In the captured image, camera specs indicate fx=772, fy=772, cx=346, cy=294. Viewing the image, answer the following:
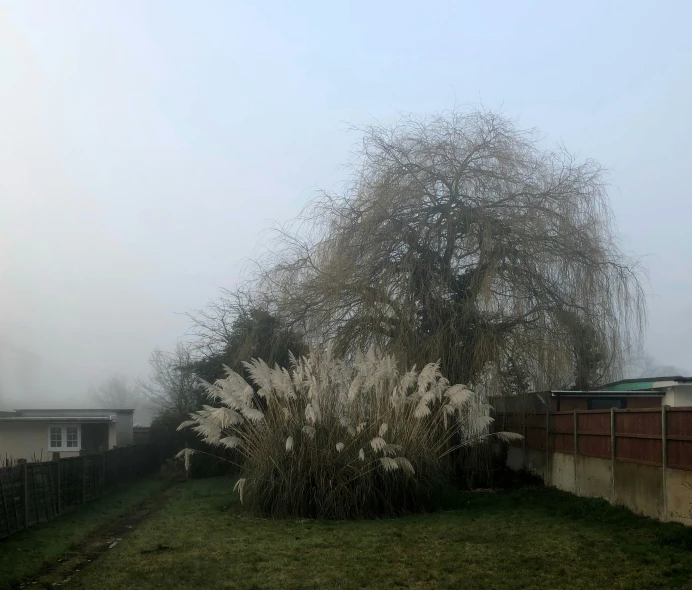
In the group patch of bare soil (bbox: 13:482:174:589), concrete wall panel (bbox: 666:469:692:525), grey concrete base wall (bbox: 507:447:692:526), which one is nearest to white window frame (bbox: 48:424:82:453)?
patch of bare soil (bbox: 13:482:174:589)

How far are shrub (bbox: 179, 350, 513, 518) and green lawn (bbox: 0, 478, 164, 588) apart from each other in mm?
2736

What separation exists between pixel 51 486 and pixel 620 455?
398 inches

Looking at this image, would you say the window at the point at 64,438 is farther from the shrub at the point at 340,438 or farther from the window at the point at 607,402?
the window at the point at 607,402

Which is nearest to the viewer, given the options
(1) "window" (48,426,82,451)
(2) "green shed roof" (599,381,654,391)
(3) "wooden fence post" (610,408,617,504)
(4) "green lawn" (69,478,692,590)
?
(4) "green lawn" (69,478,692,590)

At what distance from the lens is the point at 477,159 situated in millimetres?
18250

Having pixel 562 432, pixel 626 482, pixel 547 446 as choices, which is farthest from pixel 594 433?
pixel 547 446

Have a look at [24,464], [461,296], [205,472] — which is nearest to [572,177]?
[461,296]

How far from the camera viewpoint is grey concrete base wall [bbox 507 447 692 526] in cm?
995

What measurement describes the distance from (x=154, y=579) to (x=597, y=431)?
8.26m

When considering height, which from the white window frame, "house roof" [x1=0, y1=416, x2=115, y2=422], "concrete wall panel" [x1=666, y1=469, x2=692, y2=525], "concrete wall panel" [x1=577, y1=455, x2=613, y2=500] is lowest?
the white window frame

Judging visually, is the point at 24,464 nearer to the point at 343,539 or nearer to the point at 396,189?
the point at 343,539

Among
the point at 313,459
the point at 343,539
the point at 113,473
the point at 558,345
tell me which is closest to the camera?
the point at 343,539

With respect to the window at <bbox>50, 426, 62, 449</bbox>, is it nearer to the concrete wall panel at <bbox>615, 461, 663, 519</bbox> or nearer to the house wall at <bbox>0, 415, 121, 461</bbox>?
the house wall at <bbox>0, 415, 121, 461</bbox>

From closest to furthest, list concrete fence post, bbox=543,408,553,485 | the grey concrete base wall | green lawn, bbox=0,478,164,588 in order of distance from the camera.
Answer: green lawn, bbox=0,478,164,588
the grey concrete base wall
concrete fence post, bbox=543,408,553,485
